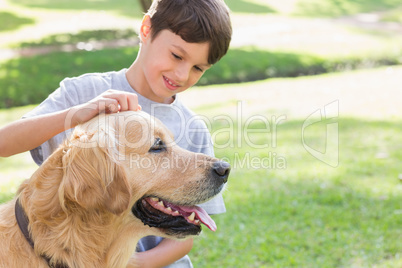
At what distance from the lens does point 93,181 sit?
2551 millimetres

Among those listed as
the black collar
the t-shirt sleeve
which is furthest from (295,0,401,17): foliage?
the black collar

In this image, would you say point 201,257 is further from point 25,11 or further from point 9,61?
point 25,11

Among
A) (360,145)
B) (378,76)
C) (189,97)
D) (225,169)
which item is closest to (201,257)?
(225,169)

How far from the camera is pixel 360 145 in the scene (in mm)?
8758

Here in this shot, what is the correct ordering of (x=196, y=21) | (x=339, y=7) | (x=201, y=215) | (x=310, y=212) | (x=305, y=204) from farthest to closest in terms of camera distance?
1. (x=339, y=7)
2. (x=305, y=204)
3. (x=310, y=212)
4. (x=196, y=21)
5. (x=201, y=215)

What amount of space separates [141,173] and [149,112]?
2.48ft

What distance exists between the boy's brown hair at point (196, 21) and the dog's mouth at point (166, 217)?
3.98 feet

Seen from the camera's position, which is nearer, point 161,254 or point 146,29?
point 161,254

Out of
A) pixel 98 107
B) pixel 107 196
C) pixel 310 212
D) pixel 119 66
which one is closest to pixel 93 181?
pixel 107 196

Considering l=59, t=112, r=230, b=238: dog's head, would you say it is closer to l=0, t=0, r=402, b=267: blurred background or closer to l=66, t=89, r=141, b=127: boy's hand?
l=66, t=89, r=141, b=127: boy's hand

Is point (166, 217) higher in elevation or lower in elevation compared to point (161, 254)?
higher

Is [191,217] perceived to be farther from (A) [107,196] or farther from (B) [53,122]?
(B) [53,122]

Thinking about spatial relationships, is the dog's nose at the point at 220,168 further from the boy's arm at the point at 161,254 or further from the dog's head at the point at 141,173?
the boy's arm at the point at 161,254

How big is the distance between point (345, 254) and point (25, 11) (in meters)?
28.2
